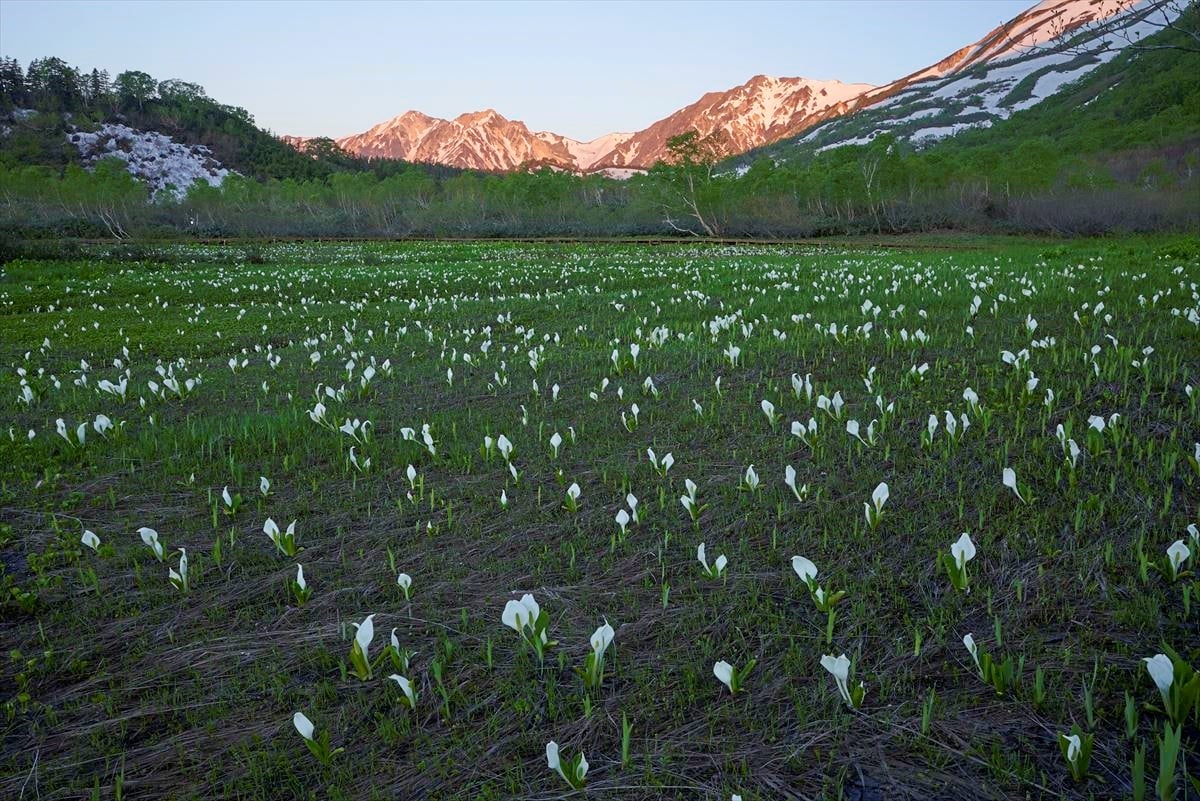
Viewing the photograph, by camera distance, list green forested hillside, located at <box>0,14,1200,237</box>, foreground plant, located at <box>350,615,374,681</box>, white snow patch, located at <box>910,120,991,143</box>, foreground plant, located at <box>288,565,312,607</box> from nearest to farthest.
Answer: foreground plant, located at <box>350,615,374,681</box> → foreground plant, located at <box>288,565,312,607</box> → green forested hillside, located at <box>0,14,1200,237</box> → white snow patch, located at <box>910,120,991,143</box>

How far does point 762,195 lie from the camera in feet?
186

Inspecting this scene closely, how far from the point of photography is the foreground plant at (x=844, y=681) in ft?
6.94

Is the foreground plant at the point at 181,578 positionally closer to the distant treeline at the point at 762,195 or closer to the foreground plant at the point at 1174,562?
the foreground plant at the point at 1174,562

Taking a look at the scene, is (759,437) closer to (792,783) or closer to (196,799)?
(792,783)

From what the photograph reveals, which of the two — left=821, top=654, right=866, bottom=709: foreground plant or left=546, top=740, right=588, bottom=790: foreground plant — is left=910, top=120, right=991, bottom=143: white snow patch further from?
left=546, top=740, right=588, bottom=790: foreground plant

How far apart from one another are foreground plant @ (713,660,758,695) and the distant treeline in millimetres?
40531

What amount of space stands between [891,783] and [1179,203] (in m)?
42.6

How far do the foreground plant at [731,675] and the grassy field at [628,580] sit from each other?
0.05ft

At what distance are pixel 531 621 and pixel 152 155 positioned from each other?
528 feet

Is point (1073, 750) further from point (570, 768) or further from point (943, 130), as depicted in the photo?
point (943, 130)

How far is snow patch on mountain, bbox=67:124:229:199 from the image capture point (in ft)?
391

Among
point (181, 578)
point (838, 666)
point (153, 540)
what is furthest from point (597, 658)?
point (153, 540)

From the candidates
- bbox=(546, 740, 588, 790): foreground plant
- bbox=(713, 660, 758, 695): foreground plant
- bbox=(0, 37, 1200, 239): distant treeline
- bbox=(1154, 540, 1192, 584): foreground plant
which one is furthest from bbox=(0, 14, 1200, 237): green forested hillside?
bbox=(546, 740, 588, 790): foreground plant

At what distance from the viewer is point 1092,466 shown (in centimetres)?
382
